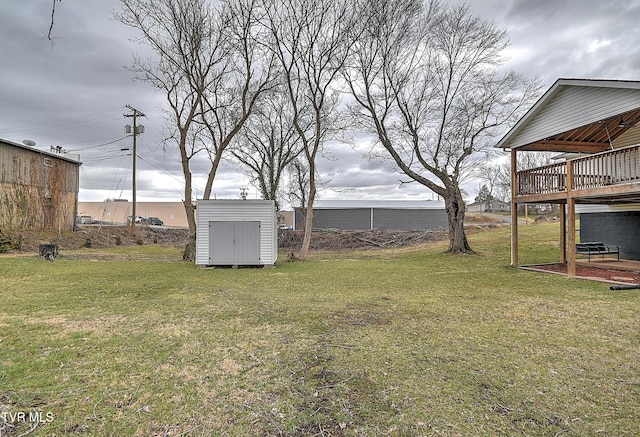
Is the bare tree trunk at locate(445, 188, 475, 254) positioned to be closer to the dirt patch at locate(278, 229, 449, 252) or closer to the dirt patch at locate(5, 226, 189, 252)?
the dirt patch at locate(278, 229, 449, 252)

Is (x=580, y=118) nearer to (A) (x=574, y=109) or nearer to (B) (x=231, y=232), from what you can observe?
(A) (x=574, y=109)

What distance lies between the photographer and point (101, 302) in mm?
6512

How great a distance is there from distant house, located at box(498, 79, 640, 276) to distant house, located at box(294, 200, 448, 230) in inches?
651

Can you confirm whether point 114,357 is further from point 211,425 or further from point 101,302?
point 101,302

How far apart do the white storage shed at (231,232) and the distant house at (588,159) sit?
832 cm

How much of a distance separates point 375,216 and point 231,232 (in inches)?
777

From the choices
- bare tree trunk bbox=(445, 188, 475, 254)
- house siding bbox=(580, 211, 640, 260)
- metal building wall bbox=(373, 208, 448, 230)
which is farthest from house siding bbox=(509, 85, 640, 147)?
metal building wall bbox=(373, 208, 448, 230)

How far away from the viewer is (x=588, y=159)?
372 inches

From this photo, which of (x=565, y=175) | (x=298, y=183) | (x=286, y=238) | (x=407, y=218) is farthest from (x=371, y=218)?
(x=565, y=175)

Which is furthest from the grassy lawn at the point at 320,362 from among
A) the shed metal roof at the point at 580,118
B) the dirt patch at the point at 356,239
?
the dirt patch at the point at 356,239

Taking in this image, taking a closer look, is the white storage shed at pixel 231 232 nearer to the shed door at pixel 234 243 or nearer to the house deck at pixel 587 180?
the shed door at pixel 234 243

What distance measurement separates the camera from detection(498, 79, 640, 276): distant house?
8.84m

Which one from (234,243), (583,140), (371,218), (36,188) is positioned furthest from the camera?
(371,218)

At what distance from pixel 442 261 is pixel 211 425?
1231 cm
